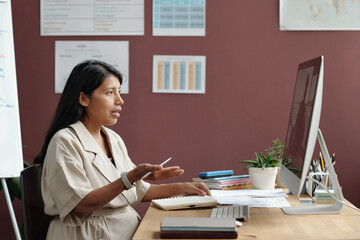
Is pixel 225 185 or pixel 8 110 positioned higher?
pixel 8 110

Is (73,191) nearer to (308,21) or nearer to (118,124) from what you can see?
(118,124)

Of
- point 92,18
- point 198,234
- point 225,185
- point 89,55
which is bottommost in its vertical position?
point 225,185

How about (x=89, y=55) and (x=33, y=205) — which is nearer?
(x=33, y=205)

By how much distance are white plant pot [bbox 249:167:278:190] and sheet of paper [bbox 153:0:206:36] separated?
45.0 inches

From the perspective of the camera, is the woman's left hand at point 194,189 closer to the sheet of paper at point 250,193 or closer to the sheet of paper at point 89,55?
the sheet of paper at point 250,193

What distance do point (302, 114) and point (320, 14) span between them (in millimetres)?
1460

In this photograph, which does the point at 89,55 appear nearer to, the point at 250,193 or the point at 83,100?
the point at 83,100

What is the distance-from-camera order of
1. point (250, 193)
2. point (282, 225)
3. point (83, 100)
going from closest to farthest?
point (282, 225), point (83, 100), point (250, 193)

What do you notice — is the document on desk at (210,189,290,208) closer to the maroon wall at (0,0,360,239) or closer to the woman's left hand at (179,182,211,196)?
the woman's left hand at (179,182,211,196)

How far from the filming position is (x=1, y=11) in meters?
2.37

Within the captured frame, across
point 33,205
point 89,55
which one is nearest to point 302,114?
point 33,205

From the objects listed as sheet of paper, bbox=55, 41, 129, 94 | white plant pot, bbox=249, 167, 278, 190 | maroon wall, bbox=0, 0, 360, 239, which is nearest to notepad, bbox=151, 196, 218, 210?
white plant pot, bbox=249, 167, 278, 190

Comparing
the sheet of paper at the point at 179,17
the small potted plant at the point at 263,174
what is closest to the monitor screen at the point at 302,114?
the small potted plant at the point at 263,174

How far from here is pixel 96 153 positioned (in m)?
1.76
